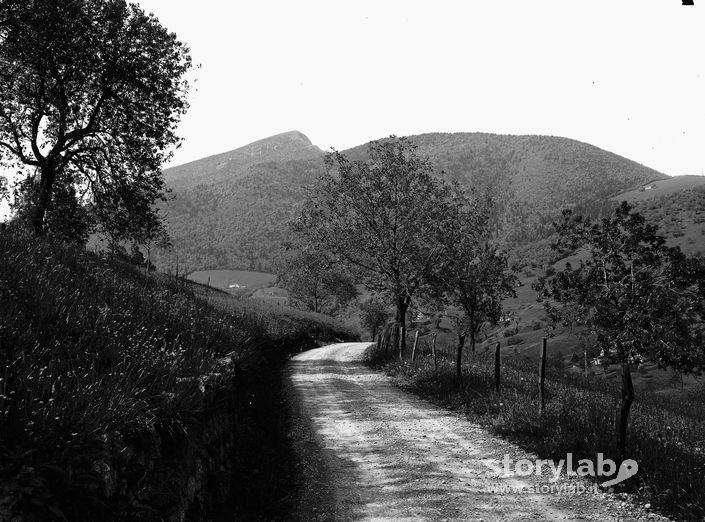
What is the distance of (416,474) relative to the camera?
26.0ft

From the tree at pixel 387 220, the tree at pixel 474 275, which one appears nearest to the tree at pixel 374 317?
the tree at pixel 474 275

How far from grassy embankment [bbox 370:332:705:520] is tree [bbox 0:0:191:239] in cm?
1698

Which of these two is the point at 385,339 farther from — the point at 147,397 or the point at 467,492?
the point at 147,397

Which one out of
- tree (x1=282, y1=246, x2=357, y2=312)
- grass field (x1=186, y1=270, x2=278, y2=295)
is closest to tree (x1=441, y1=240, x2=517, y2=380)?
tree (x1=282, y1=246, x2=357, y2=312)

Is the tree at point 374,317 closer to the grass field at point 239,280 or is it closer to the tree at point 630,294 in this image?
the tree at point 630,294

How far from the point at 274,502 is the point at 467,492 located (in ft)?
9.95

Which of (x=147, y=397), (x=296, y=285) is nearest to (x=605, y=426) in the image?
(x=147, y=397)

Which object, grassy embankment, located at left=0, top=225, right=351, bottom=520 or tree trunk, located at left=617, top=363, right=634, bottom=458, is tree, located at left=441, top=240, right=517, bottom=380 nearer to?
grassy embankment, located at left=0, top=225, right=351, bottom=520

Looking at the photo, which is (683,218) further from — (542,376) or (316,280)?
(542,376)

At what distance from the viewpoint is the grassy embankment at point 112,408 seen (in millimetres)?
3488

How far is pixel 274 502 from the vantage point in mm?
7270

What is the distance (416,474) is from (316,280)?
6505 centimetres

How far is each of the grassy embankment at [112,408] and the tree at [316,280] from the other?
1855cm

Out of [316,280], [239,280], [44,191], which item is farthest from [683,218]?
[239,280]
